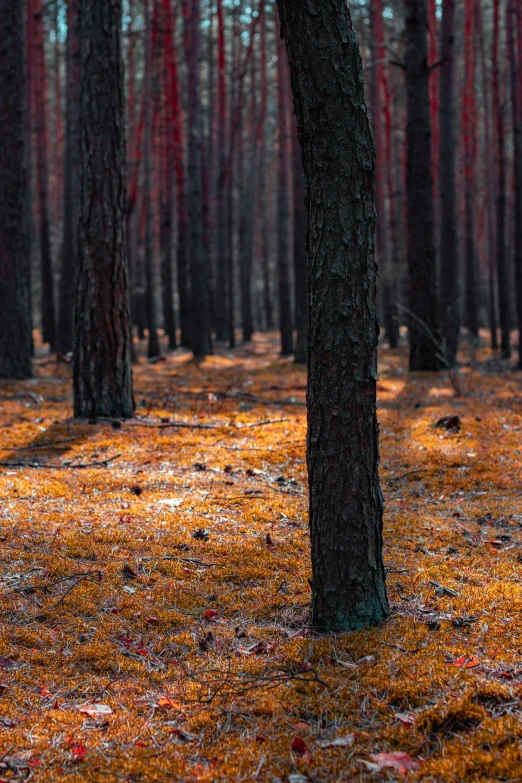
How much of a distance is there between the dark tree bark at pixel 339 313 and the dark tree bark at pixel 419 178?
9245mm

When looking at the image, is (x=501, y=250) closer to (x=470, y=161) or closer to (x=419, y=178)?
(x=419, y=178)

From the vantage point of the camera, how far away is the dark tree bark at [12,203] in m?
11.3

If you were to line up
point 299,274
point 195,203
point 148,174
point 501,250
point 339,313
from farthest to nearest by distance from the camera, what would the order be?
point 148,174 < point 195,203 < point 501,250 < point 299,274 < point 339,313

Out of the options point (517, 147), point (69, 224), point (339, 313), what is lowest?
point (339, 313)

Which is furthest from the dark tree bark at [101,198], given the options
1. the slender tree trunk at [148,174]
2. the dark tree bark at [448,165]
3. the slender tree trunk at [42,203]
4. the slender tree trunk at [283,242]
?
the slender tree trunk at [283,242]

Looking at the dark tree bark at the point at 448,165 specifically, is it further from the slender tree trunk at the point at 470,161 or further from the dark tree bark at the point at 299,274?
the slender tree trunk at the point at 470,161

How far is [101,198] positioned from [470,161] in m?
17.6

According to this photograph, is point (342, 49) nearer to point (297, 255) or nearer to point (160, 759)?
point (160, 759)

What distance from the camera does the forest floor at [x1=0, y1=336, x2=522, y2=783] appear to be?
2748 millimetres

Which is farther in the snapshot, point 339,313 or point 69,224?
point 69,224

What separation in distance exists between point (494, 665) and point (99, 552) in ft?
7.90

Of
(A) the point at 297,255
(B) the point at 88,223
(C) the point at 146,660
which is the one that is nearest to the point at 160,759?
(C) the point at 146,660

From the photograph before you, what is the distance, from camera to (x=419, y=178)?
41.4ft

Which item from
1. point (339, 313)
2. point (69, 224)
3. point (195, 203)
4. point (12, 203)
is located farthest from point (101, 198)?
point (195, 203)
